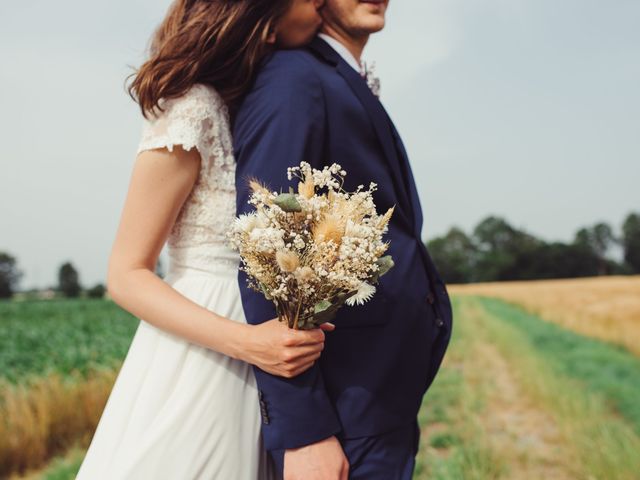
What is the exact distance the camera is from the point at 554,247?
88.5m

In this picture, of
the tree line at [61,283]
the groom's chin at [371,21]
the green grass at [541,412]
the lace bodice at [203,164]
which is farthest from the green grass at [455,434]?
the tree line at [61,283]

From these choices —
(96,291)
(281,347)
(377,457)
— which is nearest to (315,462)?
(377,457)

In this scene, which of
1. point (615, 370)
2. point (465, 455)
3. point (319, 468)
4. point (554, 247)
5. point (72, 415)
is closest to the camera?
point (319, 468)

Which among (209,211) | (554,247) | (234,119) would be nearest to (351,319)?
(209,211)

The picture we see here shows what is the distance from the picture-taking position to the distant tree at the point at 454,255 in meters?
93.1

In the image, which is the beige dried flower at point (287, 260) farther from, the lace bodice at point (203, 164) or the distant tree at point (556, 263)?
the distant tree at point (556, 263)

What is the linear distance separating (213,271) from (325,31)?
86 cm

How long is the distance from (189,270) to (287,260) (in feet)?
2.12

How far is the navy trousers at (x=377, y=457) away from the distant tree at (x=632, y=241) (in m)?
94.1

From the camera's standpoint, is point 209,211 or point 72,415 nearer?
point 209,211

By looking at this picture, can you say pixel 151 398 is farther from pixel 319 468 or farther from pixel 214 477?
pixel 319 468

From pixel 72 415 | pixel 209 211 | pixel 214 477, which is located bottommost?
pixel 72 415

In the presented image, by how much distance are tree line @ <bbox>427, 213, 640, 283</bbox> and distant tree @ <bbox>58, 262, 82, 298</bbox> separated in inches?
1919

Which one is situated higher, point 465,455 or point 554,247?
point 554,247
